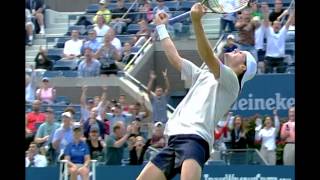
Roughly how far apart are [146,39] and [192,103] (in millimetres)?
12278

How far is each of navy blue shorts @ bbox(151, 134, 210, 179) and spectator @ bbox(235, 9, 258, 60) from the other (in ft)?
30.8

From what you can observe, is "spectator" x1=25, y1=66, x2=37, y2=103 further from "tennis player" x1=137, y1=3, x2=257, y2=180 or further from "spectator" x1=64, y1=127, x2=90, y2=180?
"tennis player" x1=137, y1=3, x2=257, y2=180

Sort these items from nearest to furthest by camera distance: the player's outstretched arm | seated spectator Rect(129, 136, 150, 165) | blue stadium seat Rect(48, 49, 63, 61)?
the player's outstretched arm → seated spectator Rect(129, 136, 150, 165) → blue stadium seat Rect(48, 49, 63, 61)

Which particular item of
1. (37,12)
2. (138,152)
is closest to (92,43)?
(37,12)

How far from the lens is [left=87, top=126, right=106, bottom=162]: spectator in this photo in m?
13.8

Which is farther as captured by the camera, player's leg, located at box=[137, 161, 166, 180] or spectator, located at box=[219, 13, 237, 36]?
spectator, located at box=[219, 13, 237, 36]

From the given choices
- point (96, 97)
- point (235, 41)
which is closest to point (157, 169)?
point (235, 41)

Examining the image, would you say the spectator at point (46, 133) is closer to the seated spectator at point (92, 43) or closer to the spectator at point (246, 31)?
the seated spectator at point (92, 43)

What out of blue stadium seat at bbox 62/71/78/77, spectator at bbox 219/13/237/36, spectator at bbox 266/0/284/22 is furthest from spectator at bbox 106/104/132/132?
spectator at bbox 266/0/284/22

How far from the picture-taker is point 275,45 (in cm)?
1515

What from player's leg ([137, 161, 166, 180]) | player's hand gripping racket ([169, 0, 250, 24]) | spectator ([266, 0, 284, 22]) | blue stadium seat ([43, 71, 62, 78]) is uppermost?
player's hand gripping racket ([169, 0, 250, 24])

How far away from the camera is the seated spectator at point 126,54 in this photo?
17562 millimetres

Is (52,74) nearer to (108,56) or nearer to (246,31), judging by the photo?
(108,56)
